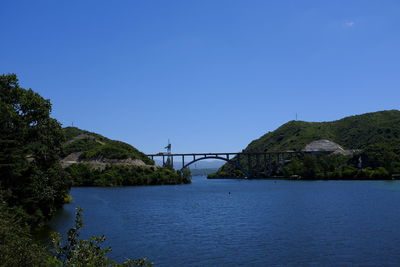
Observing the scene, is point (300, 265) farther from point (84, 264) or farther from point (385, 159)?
point (385, 159)

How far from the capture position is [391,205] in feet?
196

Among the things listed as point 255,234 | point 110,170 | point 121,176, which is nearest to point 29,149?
point 255,234

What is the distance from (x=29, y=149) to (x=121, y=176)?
4331 inches

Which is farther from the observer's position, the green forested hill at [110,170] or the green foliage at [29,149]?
the green forested hill at [110,170]

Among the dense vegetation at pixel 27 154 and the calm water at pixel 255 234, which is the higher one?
the dense vegetation at pixel 27 154

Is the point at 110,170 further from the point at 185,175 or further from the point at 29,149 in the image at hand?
the point at 29,149

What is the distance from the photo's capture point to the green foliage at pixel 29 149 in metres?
36.2

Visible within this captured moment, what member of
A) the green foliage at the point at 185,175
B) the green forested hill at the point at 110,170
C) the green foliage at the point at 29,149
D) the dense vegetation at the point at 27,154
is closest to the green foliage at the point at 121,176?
the green forested hill at the point at 110,170

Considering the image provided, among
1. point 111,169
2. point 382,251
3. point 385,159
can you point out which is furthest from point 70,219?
point 385,159

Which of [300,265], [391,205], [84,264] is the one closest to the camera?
[84,264]

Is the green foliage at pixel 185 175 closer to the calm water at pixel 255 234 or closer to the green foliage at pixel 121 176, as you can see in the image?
the green foliage at pixel 121 176

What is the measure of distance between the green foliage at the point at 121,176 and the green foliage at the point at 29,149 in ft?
319

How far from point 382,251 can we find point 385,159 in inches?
4925

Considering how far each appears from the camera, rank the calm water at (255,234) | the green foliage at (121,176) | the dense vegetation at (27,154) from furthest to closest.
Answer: the green foliage at (121,176)
the dense vegetation at (27,154)
the calm water at (255,234)
